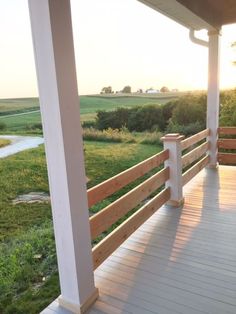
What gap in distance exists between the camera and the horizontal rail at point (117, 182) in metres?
2.11

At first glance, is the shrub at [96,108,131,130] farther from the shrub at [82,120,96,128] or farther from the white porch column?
the white porch column

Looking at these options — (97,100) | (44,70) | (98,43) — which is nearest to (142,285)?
(44,70)

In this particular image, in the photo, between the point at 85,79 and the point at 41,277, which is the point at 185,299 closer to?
the point at 41,277

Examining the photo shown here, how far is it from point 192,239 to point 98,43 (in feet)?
14.3

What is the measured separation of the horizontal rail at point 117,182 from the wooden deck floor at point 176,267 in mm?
612

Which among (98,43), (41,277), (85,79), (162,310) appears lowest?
(41,277)

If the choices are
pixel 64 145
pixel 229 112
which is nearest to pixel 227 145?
pixel 229 112

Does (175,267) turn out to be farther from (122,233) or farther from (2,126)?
(2,126)

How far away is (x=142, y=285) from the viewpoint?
212cm

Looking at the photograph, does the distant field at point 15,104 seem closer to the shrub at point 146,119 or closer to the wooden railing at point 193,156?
the wooden railing at point 193,156

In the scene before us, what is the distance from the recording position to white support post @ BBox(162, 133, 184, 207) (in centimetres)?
337

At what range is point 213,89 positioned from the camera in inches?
191

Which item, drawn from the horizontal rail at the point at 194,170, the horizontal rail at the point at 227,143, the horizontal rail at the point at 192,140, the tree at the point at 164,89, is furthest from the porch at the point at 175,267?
the tree at the point at 164,89

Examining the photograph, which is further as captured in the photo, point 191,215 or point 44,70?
point 191,215
